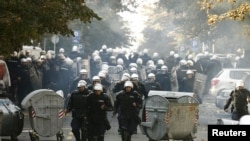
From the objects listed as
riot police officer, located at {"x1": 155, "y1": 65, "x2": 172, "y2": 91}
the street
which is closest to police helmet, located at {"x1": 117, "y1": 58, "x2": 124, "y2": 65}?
the street

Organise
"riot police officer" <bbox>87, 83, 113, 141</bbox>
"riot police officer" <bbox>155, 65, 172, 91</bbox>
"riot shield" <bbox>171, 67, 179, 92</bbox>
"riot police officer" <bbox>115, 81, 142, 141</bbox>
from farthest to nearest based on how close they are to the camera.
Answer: "riot shield" <bbox>171, 67, 179, 92</bbox> → "riot police officer" <bbox>155, 65, 172, 91</bbox> → "riot police officer" <bbox>115, 81, 142, 141</bbox> → "riot police officer" <bbox>87, 83, 113, 141</bbox>

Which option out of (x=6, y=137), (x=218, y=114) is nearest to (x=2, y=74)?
(x=6, y=137)

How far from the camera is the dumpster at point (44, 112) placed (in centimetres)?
2039

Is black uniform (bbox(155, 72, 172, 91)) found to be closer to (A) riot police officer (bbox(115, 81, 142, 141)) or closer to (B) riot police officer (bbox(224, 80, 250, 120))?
(B) riot police officer (bbox(224, 80, 250, 120))

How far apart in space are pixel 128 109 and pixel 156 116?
0.72 metres

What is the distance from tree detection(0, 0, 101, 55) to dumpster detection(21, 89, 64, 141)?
2.07 meters

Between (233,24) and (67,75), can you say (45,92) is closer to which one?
(67,75)

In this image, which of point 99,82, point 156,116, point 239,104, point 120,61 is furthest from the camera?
point 120,61

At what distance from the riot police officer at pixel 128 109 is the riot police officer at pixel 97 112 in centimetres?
62

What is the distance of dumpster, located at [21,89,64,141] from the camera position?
2039 centimetres

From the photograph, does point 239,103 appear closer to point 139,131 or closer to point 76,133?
point 139,131

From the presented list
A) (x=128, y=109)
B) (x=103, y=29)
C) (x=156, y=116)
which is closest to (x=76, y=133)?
(x=128, y=109)

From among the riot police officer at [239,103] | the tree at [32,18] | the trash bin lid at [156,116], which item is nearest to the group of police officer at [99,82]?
the trash bin lid at [156,116]

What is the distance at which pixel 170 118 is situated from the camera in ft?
63.0
